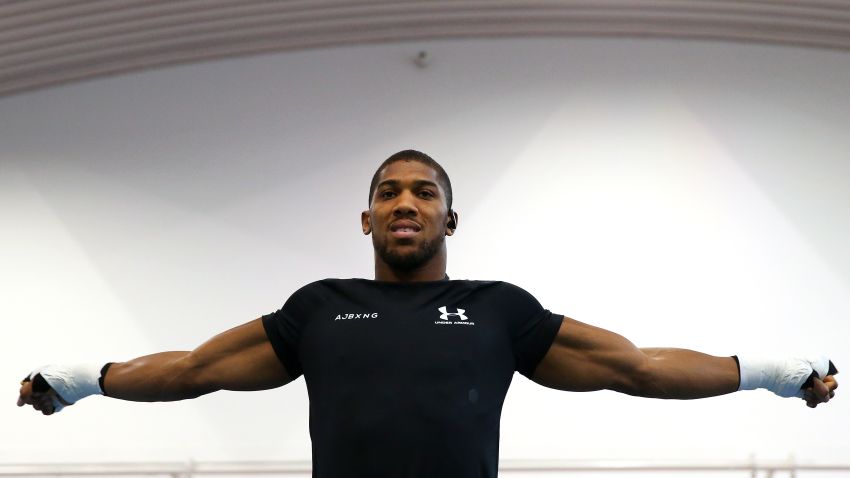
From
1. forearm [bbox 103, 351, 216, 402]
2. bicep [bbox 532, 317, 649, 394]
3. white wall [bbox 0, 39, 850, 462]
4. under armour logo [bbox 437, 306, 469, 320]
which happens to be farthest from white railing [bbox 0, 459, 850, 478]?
under armour logo [bbox 437, 306, 469, 320]

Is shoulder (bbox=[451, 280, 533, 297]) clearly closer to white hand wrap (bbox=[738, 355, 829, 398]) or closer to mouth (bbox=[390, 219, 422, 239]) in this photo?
mouth (bbox=[390, 219, 422, 239])

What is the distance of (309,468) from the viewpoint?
463 centimetres

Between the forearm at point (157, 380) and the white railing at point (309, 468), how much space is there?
6.90ft

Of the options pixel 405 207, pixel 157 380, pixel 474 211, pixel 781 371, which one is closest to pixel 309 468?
pixel 474 211

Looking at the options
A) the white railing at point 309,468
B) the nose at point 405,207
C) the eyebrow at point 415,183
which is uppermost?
the eyebrow at point 415,183

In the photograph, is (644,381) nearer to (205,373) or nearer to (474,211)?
(205,373)

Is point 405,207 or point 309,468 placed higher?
point 405,207

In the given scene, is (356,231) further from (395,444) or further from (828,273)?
(395,444)

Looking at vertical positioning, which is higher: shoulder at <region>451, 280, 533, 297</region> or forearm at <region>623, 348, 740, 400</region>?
shoulder at <region>451, 280, 533, 297</region>

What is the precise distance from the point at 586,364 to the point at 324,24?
3.84 metres

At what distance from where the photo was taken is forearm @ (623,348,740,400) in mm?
2393

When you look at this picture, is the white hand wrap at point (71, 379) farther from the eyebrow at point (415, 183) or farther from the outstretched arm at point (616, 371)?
the outstretched arm at point (616, 371)

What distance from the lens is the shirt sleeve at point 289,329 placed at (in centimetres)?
241

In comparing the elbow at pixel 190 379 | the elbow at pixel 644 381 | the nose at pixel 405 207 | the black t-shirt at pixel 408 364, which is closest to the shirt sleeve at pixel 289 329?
the black t-shirt at pixel 408 364
